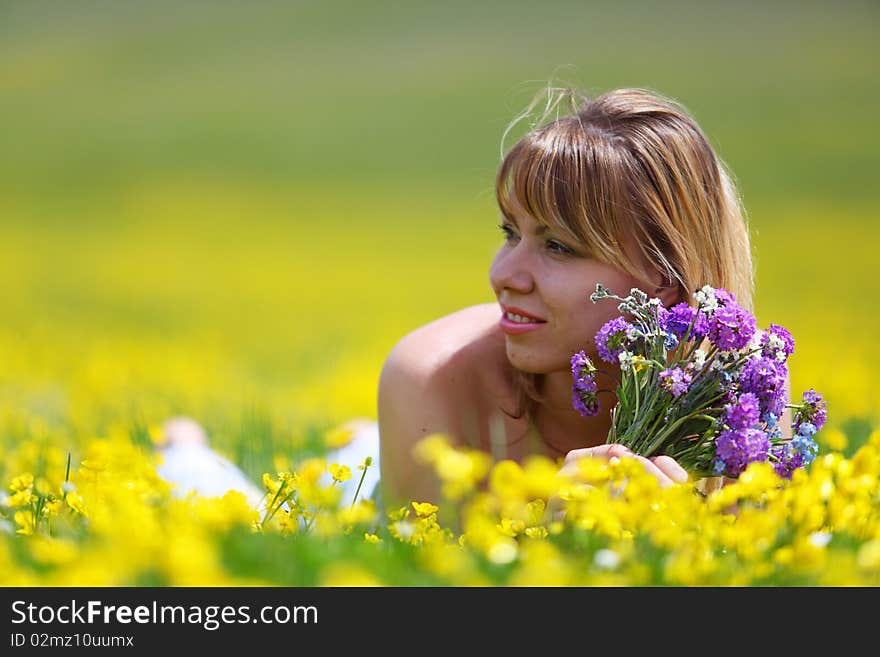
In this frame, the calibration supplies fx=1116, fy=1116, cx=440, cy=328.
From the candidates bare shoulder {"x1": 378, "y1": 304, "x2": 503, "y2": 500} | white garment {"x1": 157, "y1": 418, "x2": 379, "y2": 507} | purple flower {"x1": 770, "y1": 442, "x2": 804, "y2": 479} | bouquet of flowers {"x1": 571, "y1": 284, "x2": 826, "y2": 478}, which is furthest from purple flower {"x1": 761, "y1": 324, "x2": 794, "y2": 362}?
white garment {"x1": 157, "y1": 418, "x2": 379, "y2": 507}

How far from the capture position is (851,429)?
5.38 m

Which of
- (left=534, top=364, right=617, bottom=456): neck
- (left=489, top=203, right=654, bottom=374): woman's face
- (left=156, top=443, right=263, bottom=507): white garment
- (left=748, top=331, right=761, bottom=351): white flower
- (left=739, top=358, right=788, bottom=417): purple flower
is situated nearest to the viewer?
(left=739, top=358, right=788, bottom=417): purple flower

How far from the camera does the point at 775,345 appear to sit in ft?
10.0

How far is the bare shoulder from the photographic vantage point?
383cm

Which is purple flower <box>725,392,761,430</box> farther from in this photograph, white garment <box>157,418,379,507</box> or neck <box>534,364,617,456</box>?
white garment <box>157,418,379,507</box>

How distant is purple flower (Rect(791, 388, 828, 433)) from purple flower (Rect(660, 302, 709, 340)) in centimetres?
35

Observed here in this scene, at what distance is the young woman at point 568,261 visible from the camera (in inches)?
137

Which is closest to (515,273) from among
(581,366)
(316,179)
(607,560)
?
(581,366)

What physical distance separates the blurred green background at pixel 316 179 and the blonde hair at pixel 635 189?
1.61ft

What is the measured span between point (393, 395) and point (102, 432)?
2231 millimetres

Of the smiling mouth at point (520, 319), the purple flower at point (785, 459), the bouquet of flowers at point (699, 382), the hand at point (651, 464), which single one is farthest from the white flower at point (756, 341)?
the smiling mouth at point (520, 319)
